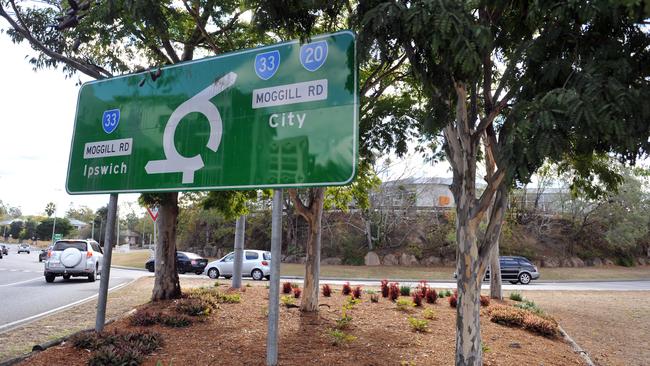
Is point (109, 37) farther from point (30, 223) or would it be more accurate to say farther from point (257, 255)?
point (30, 223)

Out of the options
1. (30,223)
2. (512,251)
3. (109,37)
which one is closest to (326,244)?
(512,251)

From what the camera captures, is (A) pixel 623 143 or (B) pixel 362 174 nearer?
(A) pixel 623 143

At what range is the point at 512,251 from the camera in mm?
36906

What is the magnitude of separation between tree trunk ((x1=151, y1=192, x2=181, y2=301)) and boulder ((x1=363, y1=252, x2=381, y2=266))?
2637cm

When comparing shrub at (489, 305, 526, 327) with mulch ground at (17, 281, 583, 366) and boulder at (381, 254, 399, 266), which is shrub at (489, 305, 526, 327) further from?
boulder at (381, 254, 399, 266)

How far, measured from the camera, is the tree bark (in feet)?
33.8

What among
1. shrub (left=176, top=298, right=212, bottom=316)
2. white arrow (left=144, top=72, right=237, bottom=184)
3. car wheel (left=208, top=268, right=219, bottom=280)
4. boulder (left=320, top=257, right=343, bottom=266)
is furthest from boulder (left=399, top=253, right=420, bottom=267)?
white arrow (left=144, top=72, right=237, bottom=184)

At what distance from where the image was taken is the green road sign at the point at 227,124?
15.4ft

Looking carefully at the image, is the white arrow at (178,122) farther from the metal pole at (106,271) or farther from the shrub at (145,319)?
the shrub at (145,319)

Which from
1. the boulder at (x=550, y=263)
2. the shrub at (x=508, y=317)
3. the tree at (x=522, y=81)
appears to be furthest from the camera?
the boulder at (x=550, y=263)

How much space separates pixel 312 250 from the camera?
10727 mm

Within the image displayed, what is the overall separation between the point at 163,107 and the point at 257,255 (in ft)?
60.0

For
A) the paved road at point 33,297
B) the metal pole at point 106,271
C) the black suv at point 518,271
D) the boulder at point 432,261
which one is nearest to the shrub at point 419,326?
the metal pole at point 106,271

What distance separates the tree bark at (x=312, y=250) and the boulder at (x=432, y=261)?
27.2 meters
